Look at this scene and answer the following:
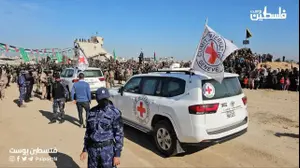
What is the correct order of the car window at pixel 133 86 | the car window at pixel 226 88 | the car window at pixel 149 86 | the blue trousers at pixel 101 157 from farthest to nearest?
the car window at pixel 133 86
the car window at pixel 149 86
the car window at pixel 226 88
the blue trousers at pixel 101 157

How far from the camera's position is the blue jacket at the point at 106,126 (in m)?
3.19

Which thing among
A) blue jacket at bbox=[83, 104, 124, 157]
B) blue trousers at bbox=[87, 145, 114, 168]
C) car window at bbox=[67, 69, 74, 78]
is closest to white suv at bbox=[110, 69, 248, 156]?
blue jacket at bbox=[83, 104, 124, 157]

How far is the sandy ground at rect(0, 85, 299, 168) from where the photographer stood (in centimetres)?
486

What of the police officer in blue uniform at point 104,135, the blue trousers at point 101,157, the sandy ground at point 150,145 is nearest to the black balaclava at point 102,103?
the police officer in blue uniform at point 104,135

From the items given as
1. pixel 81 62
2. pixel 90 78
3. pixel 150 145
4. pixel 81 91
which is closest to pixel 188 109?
pixel 150 145

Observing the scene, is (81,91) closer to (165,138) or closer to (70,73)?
(165,138)

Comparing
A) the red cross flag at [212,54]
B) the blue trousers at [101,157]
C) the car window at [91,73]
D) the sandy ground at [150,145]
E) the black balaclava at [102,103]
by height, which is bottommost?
the sandy ground at [150,145]

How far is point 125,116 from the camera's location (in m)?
6.54

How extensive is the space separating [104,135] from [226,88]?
288 cm

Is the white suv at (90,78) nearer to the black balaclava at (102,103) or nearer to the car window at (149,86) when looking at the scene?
the car window at (149,86)

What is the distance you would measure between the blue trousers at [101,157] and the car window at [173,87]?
2.15 meters

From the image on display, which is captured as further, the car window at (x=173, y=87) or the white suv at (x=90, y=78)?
the white suv at (x=90, y=78)

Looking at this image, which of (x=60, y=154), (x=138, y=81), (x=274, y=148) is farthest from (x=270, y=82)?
(x=60, y=154)

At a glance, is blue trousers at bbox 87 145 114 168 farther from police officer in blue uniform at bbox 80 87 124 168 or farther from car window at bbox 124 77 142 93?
A: car window at bbox 124 77 142 93
